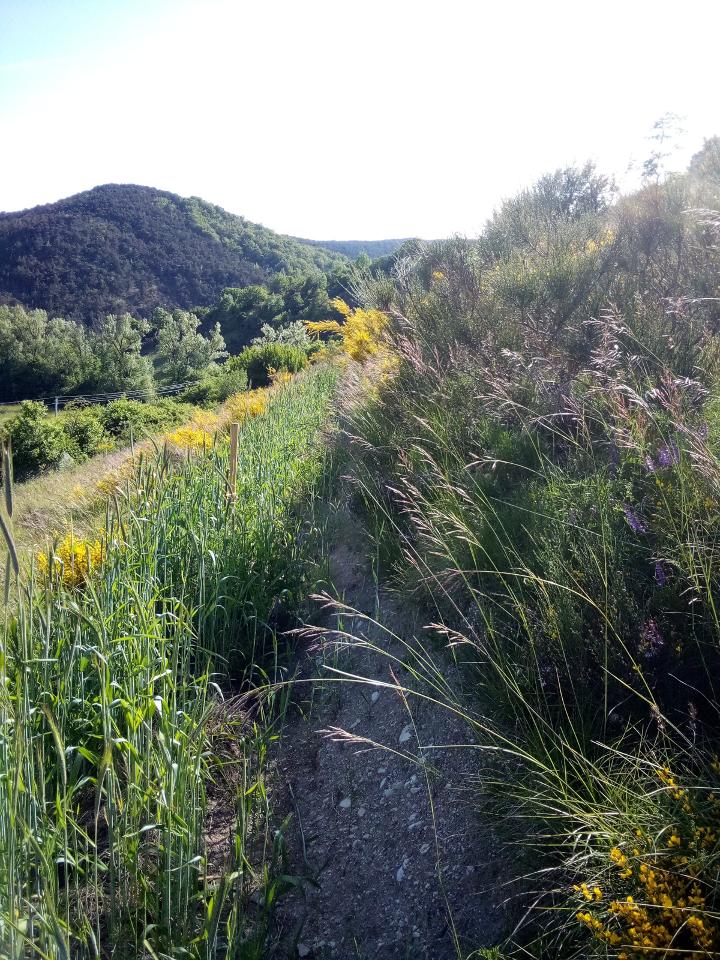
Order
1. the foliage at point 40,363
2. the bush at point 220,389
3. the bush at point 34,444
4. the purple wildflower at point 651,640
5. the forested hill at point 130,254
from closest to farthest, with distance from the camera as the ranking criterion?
the purple wildflower at point 651,640 < the bush at point 220,389 < the bush at point 34,444 < the foliage at point 40,363 < the forested hill at point 130,254

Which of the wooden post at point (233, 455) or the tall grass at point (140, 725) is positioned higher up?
the wooden post at point (233, 455)

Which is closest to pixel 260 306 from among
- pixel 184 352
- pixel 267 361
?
pixel 184 352

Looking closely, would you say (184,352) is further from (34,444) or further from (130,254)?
(130,254)

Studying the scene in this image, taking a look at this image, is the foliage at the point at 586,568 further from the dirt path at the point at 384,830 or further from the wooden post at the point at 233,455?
the wooden post at the point at 233,455

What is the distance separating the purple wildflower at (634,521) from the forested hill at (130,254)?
60.6 m

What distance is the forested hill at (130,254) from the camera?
65500 millimetres

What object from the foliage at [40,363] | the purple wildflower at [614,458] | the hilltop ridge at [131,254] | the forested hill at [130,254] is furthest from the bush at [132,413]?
the hilltop ridge at [131,254]

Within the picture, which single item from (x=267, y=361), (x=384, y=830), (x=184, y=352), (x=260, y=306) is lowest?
(x=384, y=830)

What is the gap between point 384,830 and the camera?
2.11 metres

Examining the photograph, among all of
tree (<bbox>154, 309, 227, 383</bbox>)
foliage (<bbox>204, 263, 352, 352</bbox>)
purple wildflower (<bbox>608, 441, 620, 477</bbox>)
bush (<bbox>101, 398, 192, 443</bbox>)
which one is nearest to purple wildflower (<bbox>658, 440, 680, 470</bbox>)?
purple wildflower (<bbox>608, 441, 620, 477</bbox>)

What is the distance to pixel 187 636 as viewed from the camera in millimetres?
2445

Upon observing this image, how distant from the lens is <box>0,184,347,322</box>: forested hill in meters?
65.5

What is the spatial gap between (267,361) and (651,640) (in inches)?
615

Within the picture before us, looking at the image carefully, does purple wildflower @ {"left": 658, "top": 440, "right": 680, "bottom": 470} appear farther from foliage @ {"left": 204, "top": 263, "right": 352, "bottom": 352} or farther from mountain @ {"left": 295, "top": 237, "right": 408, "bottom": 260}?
mountain @ {"left": 295, "top": 237, "right": 408, "bottom": 260}
